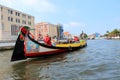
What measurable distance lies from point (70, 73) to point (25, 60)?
6.24m

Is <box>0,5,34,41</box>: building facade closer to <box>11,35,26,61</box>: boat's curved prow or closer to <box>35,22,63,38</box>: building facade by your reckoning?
<box>11,35,26,61</box>: boat's curved prow

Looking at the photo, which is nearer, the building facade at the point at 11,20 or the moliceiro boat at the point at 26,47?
the moliceiro boat at the point at 26,47

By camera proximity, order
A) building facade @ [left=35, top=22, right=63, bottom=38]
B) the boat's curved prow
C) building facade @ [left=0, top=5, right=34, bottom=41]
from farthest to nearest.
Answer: building facade @ [left=35, top=22, right=63, bottom=38], building facade @ [left=0, top=5, right=34, bottom=41], the boat's curved prow

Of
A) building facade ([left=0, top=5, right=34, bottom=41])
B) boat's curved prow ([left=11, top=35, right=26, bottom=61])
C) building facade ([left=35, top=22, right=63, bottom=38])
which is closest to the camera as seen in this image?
boat's curved prow ([left=11, top=35, right=26, bottom=61])

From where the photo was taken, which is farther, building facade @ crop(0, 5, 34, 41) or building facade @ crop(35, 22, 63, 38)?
building facade @ crop(35, 22, 63, 38)

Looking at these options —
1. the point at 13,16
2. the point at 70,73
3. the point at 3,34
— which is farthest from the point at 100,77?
the point at 13,16

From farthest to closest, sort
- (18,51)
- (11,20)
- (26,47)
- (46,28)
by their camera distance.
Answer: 1. (46,28)
2. (11,20)
3. (26,47)
4. (18,51)

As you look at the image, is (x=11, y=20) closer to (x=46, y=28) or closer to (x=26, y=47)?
(x=26, y=47)

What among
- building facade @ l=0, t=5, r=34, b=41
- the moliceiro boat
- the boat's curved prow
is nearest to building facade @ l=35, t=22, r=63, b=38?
building facade @ l=0, t=5, r=34, b=41

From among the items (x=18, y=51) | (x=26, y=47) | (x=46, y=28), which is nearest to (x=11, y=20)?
(x=26, y=47)

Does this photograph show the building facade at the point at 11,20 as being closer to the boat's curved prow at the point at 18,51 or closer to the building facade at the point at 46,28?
the boat's curved prow at the point at 18,51

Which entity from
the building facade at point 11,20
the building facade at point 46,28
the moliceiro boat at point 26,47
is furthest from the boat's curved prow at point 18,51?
the building facade at point 46,28

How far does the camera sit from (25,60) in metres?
15.8

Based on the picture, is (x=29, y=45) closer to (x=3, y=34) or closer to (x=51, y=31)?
(x=3, y=34)
